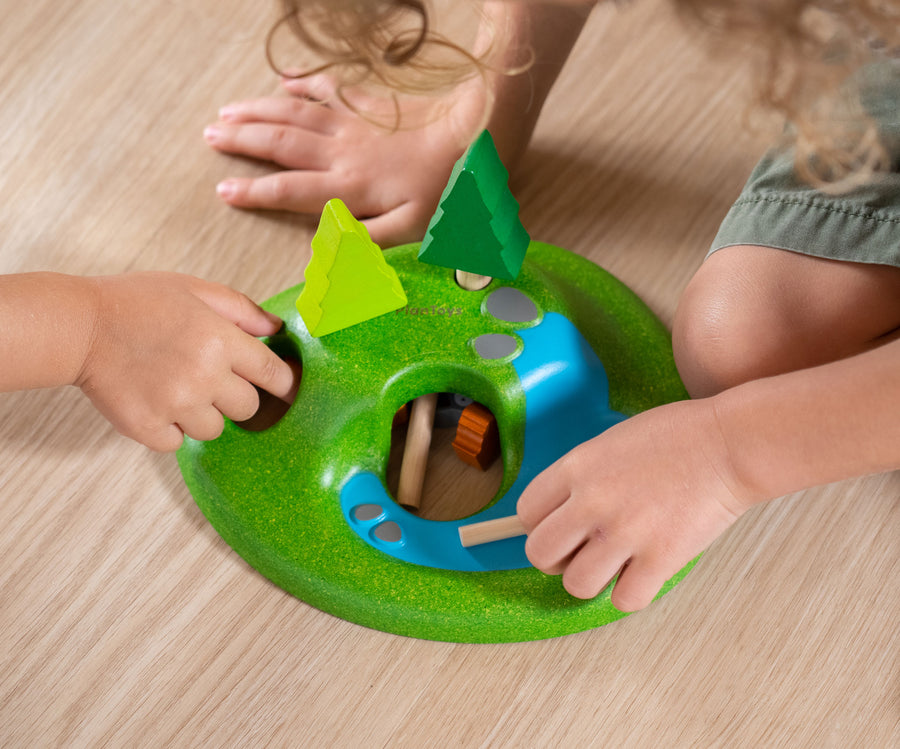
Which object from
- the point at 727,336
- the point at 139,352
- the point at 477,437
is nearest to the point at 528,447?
the point at 477,437

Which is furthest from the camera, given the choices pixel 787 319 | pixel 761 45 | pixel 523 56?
pixel 523 56

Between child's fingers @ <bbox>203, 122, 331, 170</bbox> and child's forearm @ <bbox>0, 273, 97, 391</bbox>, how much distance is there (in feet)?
0.80

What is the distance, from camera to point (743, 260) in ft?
2.03

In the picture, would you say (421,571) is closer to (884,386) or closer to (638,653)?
(638,653)

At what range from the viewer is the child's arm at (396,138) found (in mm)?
709

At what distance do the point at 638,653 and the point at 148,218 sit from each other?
0.50 m

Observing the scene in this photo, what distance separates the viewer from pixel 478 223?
1.94 feet

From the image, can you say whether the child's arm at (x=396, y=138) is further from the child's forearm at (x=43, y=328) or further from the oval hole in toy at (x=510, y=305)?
the child's forearm at (x=43, y=328)

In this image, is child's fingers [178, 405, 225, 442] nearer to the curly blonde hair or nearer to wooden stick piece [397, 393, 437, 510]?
wooden stick piece [397, 393, 437, 510]

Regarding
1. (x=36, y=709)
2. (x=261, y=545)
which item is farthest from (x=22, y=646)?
(x=261, y=545)

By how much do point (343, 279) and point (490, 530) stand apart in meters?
0.18

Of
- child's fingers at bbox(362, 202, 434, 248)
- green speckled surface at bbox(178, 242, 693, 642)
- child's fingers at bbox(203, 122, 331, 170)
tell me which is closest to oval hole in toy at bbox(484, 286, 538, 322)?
green speckled surface at bbox(178, 242, 693, 642)

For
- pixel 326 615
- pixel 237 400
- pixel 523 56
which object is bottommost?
pixel 326 615

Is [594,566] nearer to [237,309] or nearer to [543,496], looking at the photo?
[543,496]
